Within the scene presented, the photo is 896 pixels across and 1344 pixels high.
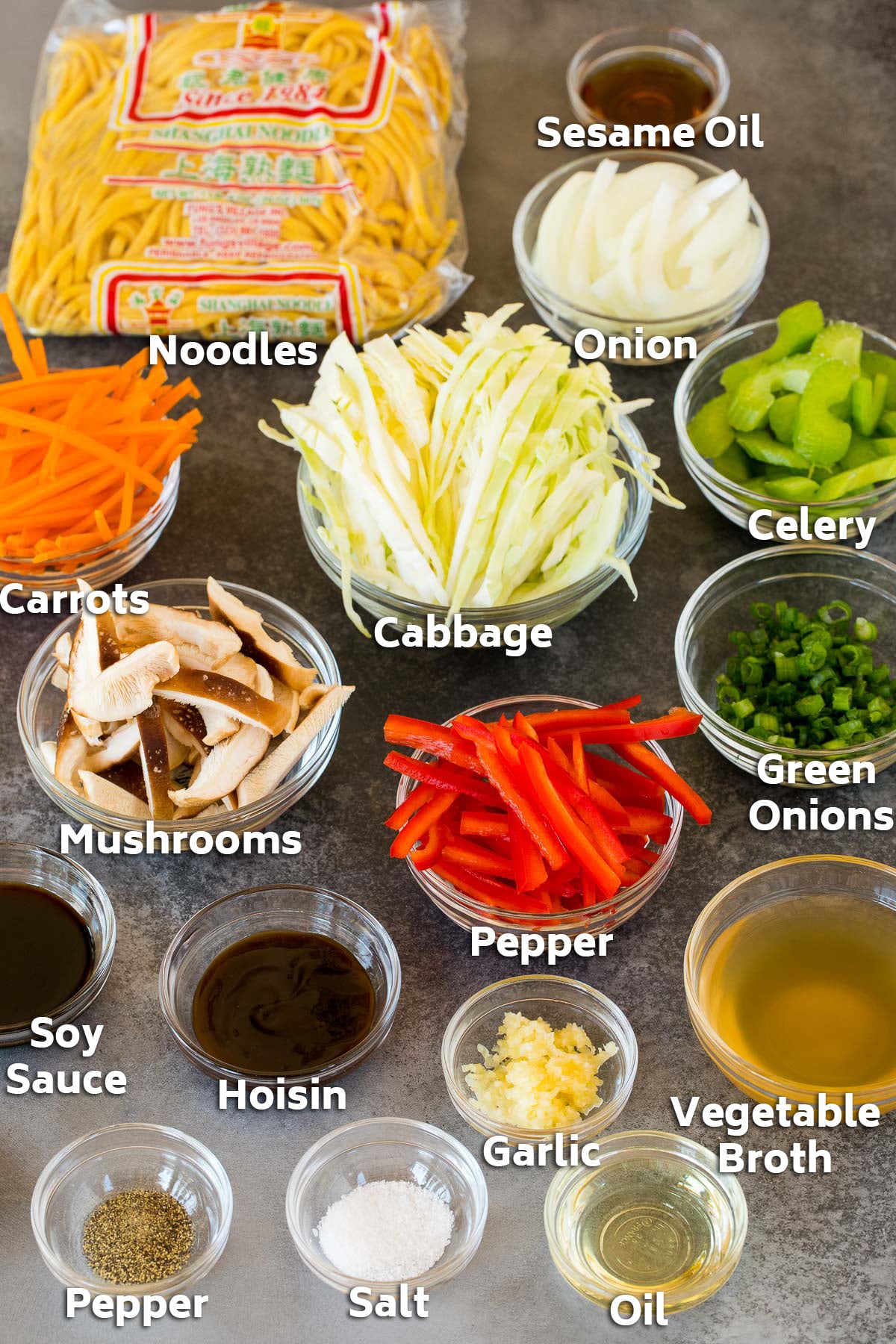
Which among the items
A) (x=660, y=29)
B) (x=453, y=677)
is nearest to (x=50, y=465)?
(x=453, y=677)

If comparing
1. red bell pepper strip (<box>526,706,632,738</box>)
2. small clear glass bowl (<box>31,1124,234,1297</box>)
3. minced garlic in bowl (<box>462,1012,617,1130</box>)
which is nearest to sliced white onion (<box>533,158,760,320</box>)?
red bell pepper strip (<box>526,706,632,738</box>)

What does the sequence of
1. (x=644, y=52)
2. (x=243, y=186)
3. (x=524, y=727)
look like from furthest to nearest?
(x=644, y=52), (x=243, y=186), (x=524, y=727)

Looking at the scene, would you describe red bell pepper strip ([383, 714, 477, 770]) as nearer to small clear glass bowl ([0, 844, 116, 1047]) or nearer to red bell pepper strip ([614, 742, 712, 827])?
red bell pepper strip ([614, 742, 712, 827])

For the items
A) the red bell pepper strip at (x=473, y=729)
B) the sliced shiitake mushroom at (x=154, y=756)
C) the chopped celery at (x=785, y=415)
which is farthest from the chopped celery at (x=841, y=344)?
the sliced shiitake mushroom at (x=154, y=756)

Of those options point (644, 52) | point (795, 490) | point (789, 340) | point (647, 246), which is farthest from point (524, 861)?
point (644, 52)

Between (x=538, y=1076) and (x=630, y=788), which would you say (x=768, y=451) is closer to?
(x=630, y=788)

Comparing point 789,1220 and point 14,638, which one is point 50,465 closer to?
point 14,638
